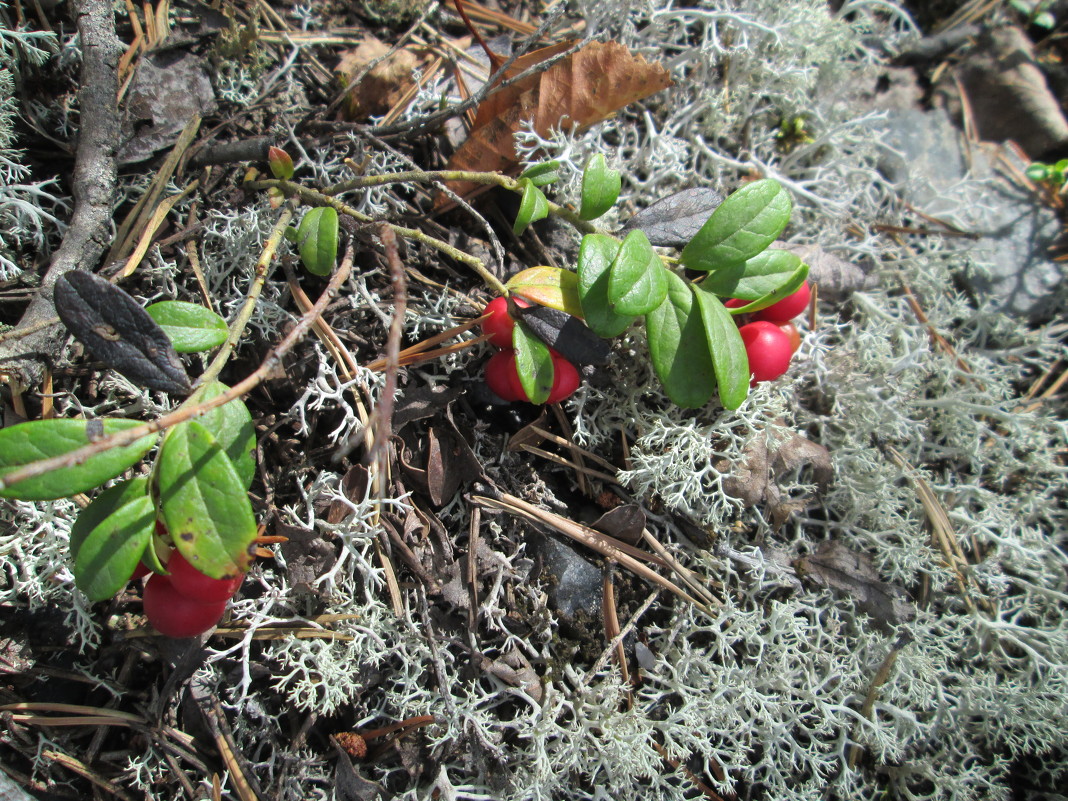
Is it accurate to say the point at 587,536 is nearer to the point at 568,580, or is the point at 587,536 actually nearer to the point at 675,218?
the point at 568,580

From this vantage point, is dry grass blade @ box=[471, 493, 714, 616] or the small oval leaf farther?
dry grass blade @ box=[471, 493, 714, 616]

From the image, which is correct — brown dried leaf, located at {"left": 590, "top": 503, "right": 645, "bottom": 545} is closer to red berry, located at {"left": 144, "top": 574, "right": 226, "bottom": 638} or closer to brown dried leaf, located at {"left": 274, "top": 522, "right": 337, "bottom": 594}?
brown dried leaf, located at {"left": 274, "top": 522, "right": 337, "bottom": 594}

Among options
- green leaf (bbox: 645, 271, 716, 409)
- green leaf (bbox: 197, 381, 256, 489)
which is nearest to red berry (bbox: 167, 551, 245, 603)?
green leaf (bbox: 197, 381, 256, 489)

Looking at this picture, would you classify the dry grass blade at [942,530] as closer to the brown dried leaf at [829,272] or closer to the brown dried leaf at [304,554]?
the brown dried leaf at [829,272]

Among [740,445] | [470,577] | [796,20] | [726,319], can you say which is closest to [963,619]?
[740,445]

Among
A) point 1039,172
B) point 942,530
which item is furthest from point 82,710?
point 1039,172
